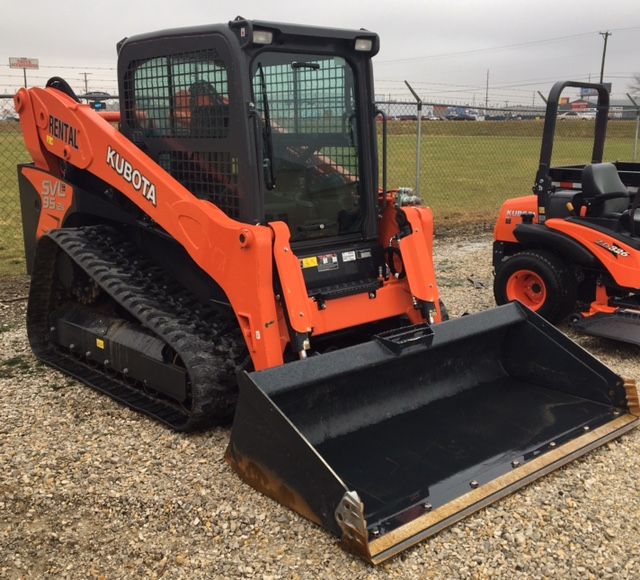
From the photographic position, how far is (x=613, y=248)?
5.55 meters

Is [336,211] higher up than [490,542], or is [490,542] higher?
[336,211]

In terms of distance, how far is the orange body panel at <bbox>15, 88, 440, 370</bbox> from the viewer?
3732 mm

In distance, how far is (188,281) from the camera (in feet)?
14.7

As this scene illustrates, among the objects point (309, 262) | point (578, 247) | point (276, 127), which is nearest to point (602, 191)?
point (578, 247)

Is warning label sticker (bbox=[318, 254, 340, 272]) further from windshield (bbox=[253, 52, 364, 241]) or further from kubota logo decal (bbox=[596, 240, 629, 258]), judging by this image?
kubota logo decal (bbox=[596, 240, 629, 258])

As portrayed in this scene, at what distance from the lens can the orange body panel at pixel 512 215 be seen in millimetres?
6398

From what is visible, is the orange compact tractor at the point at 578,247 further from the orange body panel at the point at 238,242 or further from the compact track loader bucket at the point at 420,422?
the orange body panel at the point at 238,242

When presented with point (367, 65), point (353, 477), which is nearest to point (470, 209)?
point (367, 65)

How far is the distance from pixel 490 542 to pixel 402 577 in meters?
0.45

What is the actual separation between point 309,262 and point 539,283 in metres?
2.81

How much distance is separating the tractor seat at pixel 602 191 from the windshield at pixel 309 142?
238 cm

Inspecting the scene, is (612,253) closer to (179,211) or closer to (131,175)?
(179,211)

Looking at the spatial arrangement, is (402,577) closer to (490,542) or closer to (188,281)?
(490,542)

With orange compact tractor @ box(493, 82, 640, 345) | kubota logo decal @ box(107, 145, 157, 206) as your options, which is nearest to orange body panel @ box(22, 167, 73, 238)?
kubota logo decal @ box(107, 145, 157, 206)
